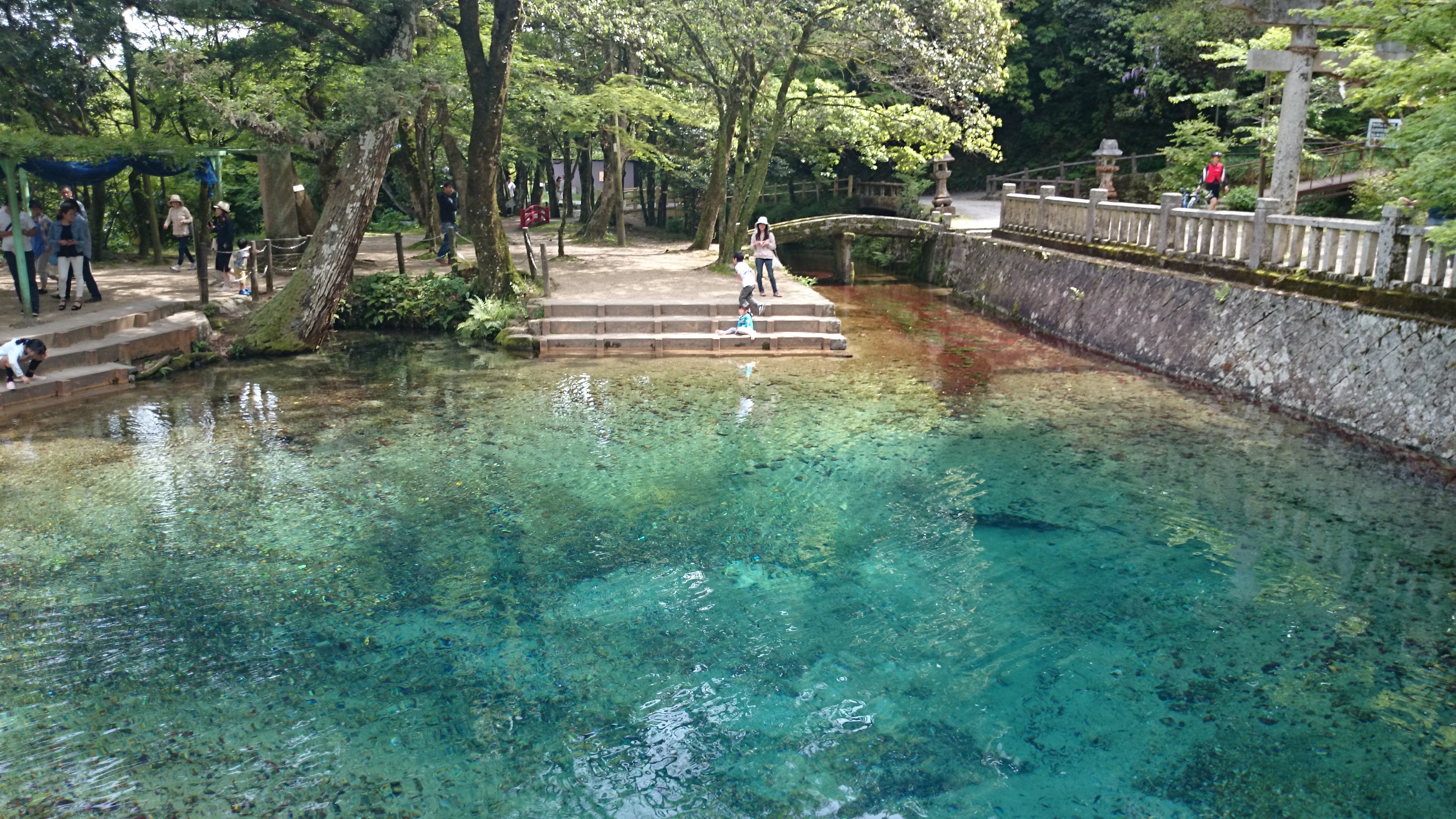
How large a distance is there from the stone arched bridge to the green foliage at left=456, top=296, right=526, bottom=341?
1045 centimetres

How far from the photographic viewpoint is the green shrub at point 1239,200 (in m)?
22.1

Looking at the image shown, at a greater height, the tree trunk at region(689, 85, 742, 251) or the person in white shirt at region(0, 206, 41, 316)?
the tree trunk at region(689, 85, 742, 251)

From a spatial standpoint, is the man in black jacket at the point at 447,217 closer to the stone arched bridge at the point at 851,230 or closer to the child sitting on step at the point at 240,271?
the child sitting on step at the point at 240,271

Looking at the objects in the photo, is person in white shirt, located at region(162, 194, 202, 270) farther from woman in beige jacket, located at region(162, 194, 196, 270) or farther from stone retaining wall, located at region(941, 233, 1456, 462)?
stone retaining wall, located at region(941, 233, 1456, 462)

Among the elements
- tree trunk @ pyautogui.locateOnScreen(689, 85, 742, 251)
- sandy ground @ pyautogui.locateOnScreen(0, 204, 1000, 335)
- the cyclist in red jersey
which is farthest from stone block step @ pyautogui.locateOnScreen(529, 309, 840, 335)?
the cyclist in red jersey

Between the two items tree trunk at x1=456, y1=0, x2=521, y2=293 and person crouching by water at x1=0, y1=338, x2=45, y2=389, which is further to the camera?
tree trunk at x1=456, y1=0, x2=521, y2=293

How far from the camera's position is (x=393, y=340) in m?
18.4

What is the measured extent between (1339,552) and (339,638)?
8428 millimetres

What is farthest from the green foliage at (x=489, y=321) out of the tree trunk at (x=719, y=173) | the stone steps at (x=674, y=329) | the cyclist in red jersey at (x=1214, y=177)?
the cyclist in red jersey at (x=1214, y=177)

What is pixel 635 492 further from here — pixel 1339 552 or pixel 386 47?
pixel 386 47

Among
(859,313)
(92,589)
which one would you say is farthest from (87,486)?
(859,313)

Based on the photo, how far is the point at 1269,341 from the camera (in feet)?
44.4

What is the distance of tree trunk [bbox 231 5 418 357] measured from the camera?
16.8m

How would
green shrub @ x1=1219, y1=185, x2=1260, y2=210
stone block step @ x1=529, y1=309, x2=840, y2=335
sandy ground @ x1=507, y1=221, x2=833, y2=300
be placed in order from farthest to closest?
green shrub @ x1=1219, y1=185, x2=1260, y2=210 → sandy ground @ x1=507, y1=221, x2=833, y2=300 → stone block step @ x1=529, y1=309, x2=840, y2=335
